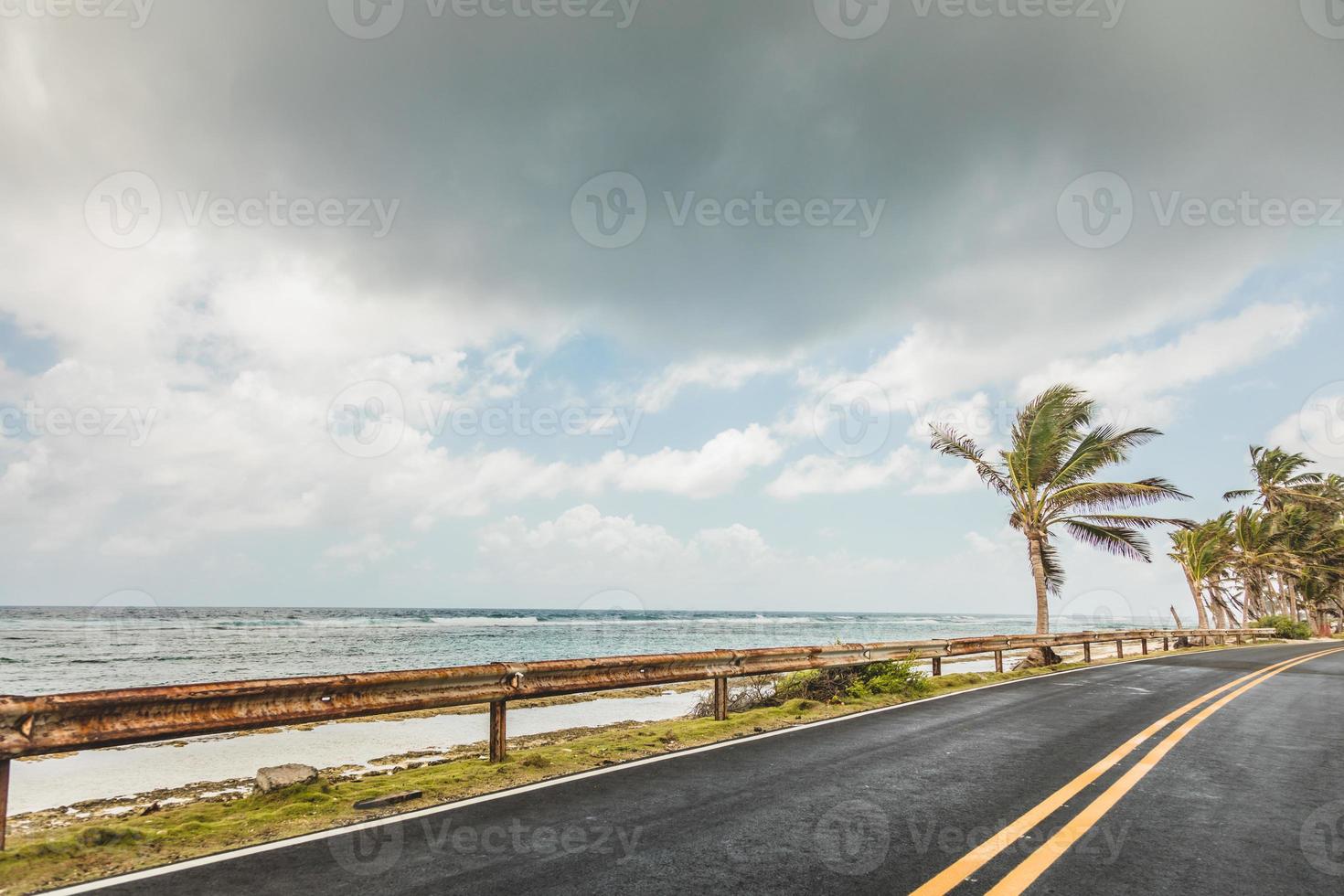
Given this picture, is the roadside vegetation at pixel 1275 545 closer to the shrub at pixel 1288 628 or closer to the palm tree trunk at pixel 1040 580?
the shrub at pixel 1288 628

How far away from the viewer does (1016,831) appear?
4.63m

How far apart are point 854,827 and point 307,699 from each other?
14.4 ft

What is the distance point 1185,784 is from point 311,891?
663 centimetres

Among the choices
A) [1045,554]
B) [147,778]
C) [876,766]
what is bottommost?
[147,778]

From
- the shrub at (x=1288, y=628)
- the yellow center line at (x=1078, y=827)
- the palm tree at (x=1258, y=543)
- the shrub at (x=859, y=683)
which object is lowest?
the shrub at (x=1288, y=628)

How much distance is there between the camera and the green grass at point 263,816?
4.28 metres

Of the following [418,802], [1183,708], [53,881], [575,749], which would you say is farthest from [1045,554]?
[53,881]

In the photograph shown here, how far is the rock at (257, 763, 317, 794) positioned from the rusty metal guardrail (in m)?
0.69

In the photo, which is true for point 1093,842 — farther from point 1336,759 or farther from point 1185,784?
point 1336,759

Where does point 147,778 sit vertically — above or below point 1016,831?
below

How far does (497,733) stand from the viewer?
7.02 meters

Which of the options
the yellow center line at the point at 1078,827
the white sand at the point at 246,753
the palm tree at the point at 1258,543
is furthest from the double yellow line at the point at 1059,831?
the palm tree at the point at 1258,543

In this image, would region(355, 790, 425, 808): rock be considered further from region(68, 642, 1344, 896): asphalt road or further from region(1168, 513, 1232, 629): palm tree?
region(1168, 513, 1232, 629): palm tree

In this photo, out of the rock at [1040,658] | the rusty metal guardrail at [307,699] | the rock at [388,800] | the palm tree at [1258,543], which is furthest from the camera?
the palm tree at [1258,543]
